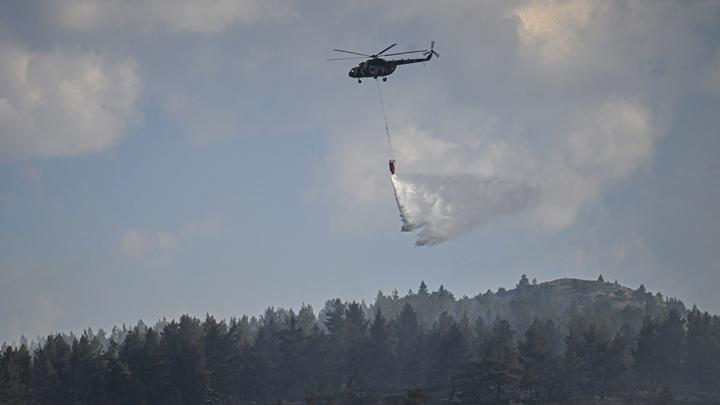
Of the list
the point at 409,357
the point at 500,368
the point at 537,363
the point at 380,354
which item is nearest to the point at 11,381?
the point at 380,354

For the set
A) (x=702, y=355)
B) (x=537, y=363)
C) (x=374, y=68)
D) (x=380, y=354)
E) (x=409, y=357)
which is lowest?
(x=702, y=355)

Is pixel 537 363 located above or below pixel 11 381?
below

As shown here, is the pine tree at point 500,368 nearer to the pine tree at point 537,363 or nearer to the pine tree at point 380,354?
the pine tree at point 537,363

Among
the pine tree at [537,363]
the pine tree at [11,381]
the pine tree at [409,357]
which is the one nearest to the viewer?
the pine tree at [11,381]

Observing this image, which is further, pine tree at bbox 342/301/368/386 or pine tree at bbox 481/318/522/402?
pine tree at bbox 342/301/368/386

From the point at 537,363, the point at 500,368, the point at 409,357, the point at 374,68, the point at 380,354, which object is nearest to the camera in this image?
the point at 374,68

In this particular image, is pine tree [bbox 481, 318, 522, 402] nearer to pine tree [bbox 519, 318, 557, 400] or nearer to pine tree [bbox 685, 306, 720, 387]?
pine tree [bbox 519, 318, 557, 400]

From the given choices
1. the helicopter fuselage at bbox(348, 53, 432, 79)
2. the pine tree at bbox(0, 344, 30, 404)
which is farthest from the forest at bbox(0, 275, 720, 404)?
the helicopter fuselage at bbox(348, 53, 432, 79)

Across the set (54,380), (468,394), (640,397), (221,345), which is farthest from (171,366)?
(640,397)

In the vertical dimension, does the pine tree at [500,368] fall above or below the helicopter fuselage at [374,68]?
below

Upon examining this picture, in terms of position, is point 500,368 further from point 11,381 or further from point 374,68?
point 11,381

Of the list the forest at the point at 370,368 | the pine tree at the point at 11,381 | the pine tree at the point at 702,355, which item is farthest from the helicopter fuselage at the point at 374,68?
the pine tree at the point at 702,355

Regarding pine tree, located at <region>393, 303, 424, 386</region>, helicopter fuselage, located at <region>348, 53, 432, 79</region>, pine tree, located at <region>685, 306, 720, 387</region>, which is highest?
helicopter fuselage, located at <region>348, 53, 432, 79</region>

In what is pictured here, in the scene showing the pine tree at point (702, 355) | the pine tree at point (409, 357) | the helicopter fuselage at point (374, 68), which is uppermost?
the helicopter fuselage at point (374, 68)
